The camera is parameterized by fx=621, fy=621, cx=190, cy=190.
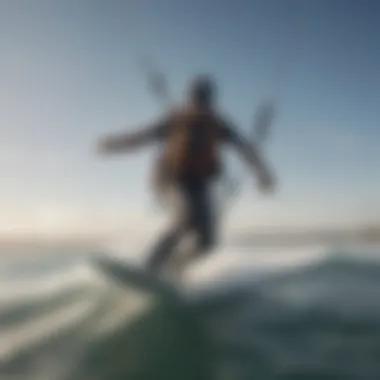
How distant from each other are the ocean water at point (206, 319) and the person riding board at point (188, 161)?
13cm

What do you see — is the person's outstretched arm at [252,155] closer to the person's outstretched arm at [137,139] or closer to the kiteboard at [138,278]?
the person's outstretched arm at [137,139]

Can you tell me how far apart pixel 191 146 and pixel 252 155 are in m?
0.24

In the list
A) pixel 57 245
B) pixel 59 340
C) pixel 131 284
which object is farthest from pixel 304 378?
pixel 57 245

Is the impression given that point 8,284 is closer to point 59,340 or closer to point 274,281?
point 59,340

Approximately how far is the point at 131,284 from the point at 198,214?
35 cm

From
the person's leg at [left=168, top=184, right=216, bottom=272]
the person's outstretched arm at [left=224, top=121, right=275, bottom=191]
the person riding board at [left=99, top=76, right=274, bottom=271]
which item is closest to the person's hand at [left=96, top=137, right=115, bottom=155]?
the person riding board at [left=99, top=76, right=274, bottom=271]

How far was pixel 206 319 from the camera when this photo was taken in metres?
2.21

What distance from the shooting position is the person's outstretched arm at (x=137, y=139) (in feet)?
7.20

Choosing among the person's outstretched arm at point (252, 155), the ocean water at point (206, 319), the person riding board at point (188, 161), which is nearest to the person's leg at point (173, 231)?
the person riding board at point (188, 161)

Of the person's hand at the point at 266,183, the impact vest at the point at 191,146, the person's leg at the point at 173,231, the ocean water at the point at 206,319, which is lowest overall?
the ocean water at the point at 206,319

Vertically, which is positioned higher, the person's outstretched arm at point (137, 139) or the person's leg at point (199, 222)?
the person's outstretched arm at point (137, 139)

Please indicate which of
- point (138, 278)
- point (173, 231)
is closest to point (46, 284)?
point (138, 278)

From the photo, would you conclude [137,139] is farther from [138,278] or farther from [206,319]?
[206,319]

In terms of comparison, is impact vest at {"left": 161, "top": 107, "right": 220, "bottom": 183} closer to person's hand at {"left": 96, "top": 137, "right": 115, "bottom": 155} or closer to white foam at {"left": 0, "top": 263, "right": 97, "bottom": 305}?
person's hand at {"left": 96, "top": 137, "right": 115, "bottom": 155}
